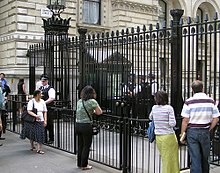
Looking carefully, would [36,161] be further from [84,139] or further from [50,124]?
[50,124]

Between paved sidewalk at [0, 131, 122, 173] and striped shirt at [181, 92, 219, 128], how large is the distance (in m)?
2.31

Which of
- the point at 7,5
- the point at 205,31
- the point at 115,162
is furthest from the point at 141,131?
the point at 7,5

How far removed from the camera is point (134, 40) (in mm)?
8250

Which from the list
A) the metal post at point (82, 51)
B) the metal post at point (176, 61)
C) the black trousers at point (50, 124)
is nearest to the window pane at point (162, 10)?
the metal post at point (82, 51)

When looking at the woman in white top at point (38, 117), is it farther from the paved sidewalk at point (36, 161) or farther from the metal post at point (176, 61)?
the metal post at point (176, 61)

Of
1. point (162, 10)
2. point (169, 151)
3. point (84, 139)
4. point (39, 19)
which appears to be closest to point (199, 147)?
point (169, 151)

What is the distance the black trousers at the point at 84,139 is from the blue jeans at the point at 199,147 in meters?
2.22

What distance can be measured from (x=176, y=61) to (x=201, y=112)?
7.89ft

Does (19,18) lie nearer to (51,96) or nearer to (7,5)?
(7,5)

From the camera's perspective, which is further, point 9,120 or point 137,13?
point 137,13

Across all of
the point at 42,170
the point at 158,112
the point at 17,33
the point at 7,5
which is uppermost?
the point at 7,5

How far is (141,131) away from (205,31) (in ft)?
12.5

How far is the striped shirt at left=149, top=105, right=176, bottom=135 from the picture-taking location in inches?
234

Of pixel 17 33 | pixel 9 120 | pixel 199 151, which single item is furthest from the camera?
pixel 17 33
